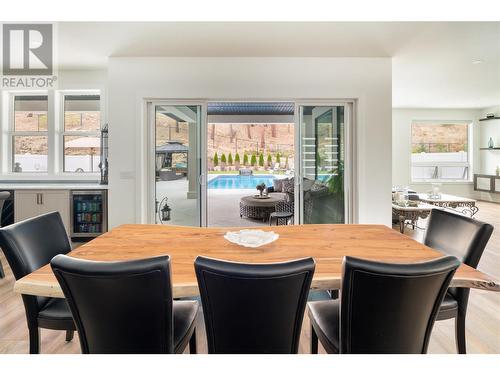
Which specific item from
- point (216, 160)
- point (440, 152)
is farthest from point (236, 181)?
point (440, 152)

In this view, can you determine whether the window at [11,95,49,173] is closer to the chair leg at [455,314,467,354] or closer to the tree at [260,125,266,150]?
the chair leg at [455,314,467,354]

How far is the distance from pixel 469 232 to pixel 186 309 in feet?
5.19

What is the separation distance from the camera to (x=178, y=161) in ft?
12.8

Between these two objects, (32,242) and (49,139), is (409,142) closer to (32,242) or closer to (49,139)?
(49,139)

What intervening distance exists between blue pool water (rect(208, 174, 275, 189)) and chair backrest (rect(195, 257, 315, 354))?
10509 millimetres

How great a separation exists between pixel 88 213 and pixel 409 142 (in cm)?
810

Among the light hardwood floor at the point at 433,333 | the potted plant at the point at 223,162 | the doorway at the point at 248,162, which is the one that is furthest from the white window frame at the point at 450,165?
the potted plant at the point at 223,162

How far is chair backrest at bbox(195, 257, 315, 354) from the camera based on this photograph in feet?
2.89

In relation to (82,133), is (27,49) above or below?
above

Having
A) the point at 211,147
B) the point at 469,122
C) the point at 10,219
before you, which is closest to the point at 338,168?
the point at 10,219

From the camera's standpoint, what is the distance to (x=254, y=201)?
18.8 ft

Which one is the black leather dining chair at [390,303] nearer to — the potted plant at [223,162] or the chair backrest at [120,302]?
the chair backrest at [120,302]

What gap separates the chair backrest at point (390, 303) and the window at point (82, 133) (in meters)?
4.61

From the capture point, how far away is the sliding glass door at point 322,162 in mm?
3875
